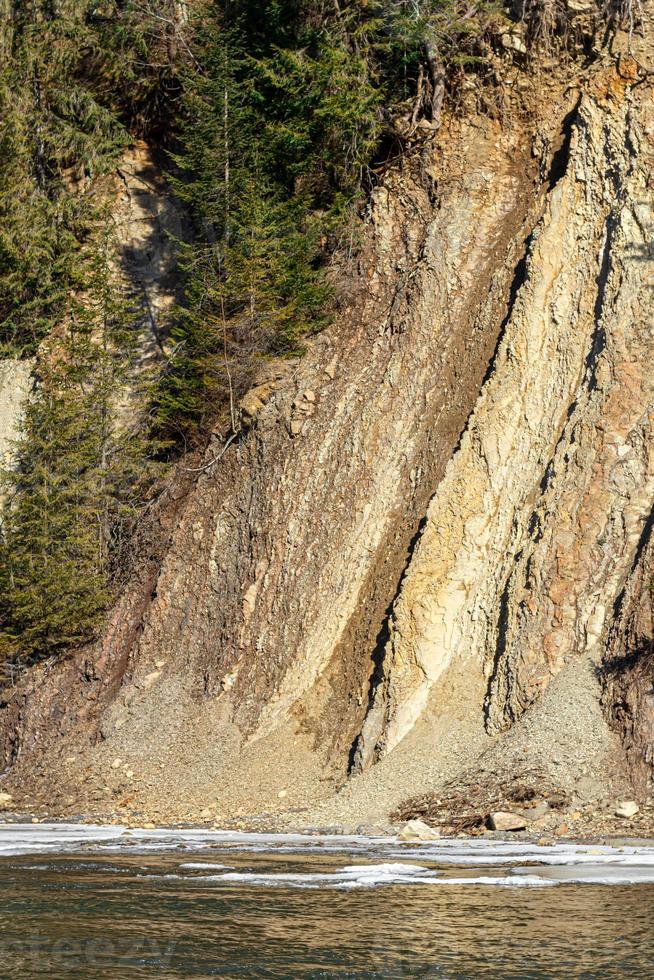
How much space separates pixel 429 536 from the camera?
18859 millimetres

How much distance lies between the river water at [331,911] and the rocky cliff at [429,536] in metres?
3.35

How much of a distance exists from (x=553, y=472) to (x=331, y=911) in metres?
10.1

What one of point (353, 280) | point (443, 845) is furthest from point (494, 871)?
point (353, 280)

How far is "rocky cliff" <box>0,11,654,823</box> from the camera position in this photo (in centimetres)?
1683

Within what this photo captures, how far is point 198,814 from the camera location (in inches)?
685

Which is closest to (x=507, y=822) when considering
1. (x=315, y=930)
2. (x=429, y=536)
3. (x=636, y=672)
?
(x=636, y=672)

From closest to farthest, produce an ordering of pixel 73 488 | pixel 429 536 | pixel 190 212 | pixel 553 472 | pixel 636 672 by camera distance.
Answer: pixel 636 672 → pixel 553 472 → pixel 429 536 → pixel 73 488 → pixel 190 212

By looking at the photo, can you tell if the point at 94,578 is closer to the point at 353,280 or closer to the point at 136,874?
the point at 353,280

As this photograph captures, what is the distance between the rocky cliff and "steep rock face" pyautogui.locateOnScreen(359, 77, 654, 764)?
42 millimetres

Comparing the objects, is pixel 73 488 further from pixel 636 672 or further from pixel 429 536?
pixel 636 672

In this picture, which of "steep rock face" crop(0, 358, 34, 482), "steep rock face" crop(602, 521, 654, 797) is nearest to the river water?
"steep rock face" crop(602, 521, 654, 797)

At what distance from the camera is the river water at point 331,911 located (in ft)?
26.6

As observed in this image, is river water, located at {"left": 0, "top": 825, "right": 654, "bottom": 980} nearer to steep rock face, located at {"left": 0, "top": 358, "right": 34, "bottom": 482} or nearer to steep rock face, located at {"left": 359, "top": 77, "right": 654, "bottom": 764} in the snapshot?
steep rock face, located at {"left": 359, "top": 77, "right": 654, "bottom": 764}

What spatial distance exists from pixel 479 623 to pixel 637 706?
11.4ft
